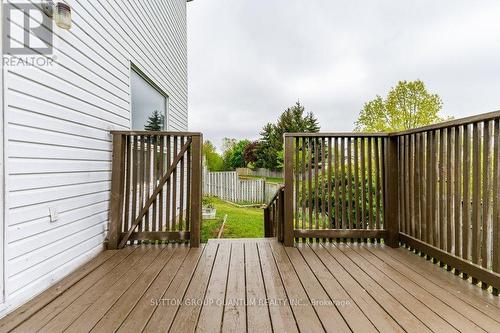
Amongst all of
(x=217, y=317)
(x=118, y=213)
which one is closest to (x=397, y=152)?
(x=217, y=317)

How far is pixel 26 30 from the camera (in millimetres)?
1769

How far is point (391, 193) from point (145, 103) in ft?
12.0

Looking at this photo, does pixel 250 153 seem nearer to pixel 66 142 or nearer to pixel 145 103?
pixel 145 103

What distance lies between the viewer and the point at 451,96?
11336 millimetres

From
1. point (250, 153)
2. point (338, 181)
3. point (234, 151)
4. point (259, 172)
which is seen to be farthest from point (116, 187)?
point (234, 151)

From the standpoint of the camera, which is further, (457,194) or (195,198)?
(195,198)

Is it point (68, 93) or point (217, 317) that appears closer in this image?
point (217, 317)

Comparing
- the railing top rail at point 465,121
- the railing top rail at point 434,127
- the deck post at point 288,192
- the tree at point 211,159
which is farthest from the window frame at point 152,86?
the tree at point 211,159

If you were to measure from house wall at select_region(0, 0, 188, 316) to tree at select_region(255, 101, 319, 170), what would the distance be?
20.3m

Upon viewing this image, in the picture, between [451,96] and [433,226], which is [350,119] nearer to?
[451,96]

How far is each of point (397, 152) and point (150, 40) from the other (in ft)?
13.1

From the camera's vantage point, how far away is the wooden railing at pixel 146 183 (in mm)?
2752

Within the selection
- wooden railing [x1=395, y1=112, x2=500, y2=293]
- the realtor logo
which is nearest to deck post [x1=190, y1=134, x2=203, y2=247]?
the realtor logo

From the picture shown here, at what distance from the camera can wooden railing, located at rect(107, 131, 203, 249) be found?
2.75m
